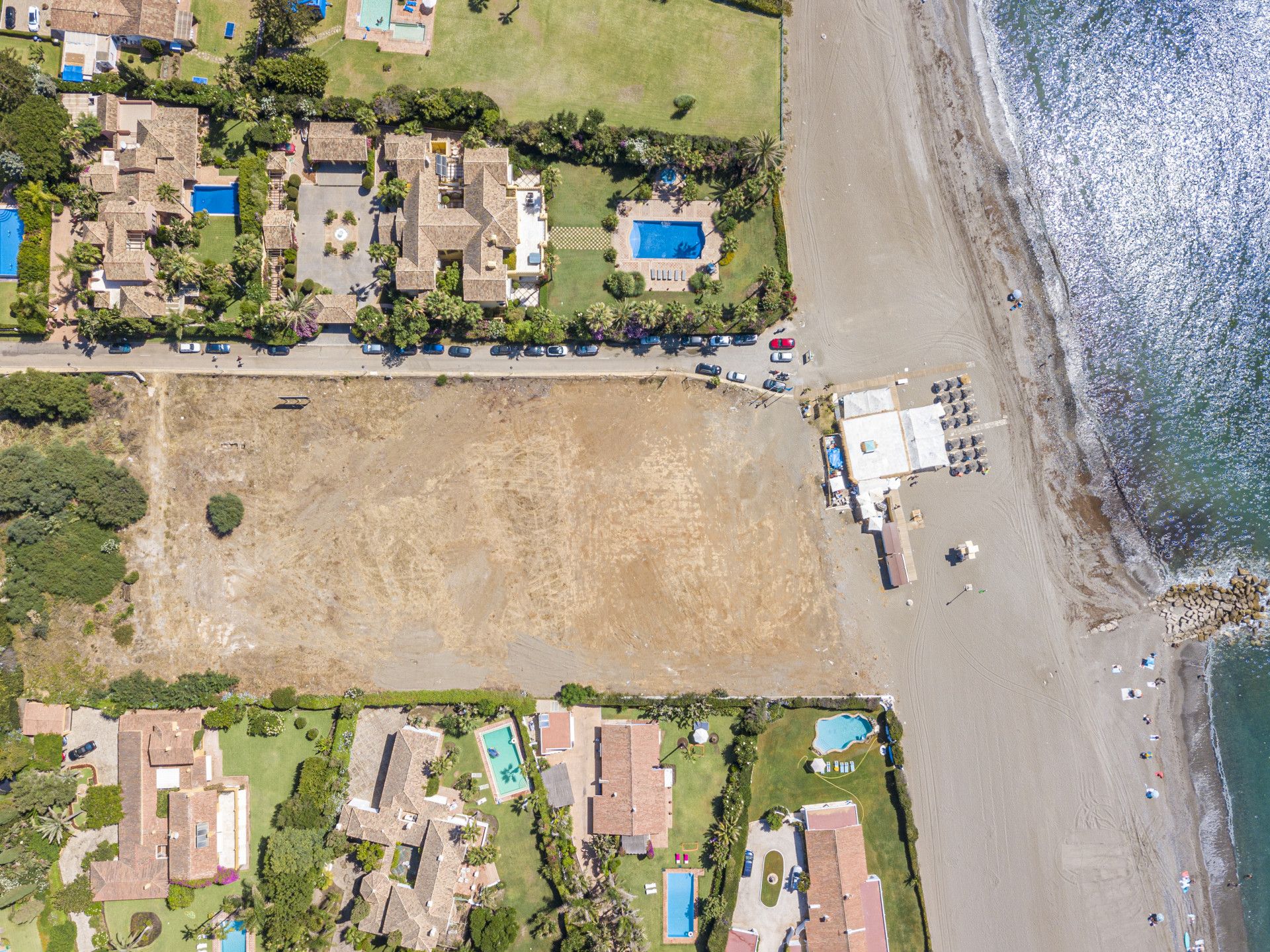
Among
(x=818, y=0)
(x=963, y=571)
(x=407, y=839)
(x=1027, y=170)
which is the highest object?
(x=818, y=0)

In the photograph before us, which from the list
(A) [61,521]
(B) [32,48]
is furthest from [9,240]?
(A) [61,521]

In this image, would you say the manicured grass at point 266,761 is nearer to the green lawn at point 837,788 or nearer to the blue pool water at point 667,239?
the green lawn at point 837,788

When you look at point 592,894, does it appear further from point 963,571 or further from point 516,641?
point 963,571

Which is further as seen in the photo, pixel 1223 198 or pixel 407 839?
pixel 1223 198

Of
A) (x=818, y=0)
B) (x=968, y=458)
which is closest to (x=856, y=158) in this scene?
(x=818, y=0)

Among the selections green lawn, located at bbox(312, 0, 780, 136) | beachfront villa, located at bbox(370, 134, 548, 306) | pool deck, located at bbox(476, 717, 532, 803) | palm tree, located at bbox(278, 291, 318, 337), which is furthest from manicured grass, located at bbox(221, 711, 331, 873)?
green lawn, located at bbox(312, 0, 780, 136)

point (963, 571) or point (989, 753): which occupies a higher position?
point (963, 571)
